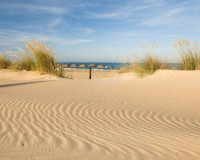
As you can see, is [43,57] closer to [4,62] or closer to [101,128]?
[4,62]

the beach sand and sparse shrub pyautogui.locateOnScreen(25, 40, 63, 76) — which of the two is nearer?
the beach sand

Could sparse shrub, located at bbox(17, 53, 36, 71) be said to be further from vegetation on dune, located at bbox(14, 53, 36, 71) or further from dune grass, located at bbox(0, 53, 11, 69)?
dune grass, located at bbox(0, 53, 11, 69)

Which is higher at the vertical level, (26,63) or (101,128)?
(26,63)

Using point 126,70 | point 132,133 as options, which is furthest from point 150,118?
point 126,70

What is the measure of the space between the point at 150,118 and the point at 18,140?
7.69ft

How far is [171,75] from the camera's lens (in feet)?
27.3

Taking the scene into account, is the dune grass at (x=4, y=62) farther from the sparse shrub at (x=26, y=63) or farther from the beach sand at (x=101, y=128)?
the beach sand at (x=101, y=128)

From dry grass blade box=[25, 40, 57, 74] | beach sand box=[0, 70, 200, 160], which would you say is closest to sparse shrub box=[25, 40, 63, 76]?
dry grass blade box=[25, 40, 57, 74]

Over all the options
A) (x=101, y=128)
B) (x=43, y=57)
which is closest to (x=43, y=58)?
(x=43, y=57)

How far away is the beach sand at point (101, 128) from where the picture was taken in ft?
7.13

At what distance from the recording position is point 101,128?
303 centimetres

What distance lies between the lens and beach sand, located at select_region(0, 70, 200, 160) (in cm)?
217

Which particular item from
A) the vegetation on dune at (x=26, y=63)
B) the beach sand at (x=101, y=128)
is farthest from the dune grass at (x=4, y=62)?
the beach sand at (x=101, y=128)

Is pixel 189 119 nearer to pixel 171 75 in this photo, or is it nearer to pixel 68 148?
pixel 68 148
